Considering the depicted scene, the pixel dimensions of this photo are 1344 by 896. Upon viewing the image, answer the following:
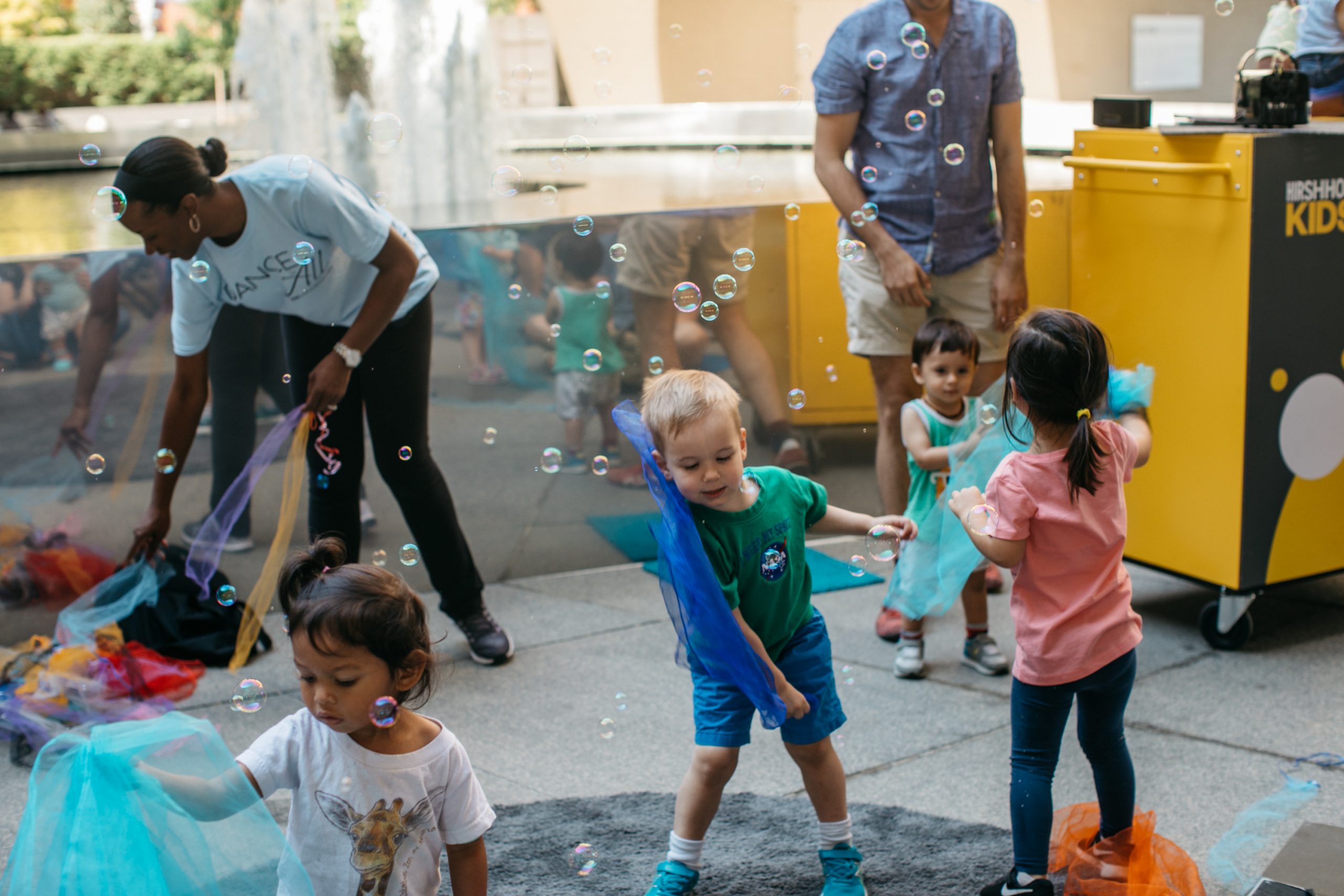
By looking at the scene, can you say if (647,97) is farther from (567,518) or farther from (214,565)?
(214,565)

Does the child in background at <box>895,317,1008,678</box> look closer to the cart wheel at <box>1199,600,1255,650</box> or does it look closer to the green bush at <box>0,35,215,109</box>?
the cart wheel at <box>1199,600,1255,650</box>

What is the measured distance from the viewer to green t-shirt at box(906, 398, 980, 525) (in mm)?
3377

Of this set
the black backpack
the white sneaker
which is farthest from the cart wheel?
the black backpack

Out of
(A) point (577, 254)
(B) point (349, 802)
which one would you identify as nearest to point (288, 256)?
(A) point (577, 254)

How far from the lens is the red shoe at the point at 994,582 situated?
418cm

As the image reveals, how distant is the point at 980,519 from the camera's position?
2.35 meters

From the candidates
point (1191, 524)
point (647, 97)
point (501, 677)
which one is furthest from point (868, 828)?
point (647, 97)

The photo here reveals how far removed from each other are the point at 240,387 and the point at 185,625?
74 cm

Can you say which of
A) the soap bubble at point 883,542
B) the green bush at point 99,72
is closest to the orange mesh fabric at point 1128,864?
the soap bubble at point 883,542

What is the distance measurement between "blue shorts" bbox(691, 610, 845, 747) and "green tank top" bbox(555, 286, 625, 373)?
2.10 metres

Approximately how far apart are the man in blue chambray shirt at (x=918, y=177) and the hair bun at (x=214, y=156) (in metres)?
1.62

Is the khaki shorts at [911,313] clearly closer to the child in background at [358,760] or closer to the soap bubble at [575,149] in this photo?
the soap bubble at [575,149]

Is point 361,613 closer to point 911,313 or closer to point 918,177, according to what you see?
point 911,313

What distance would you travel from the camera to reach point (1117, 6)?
948 cm
